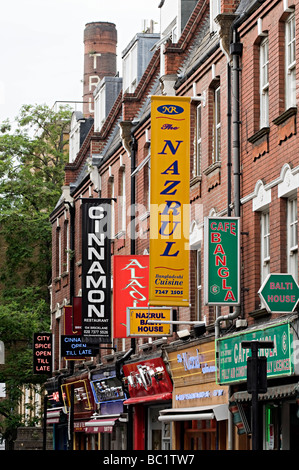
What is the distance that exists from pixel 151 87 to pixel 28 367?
18.5 meters

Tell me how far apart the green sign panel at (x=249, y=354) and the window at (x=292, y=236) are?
135cm

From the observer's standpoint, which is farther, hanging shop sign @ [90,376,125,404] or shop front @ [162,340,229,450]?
hanging shop sign @ [90,376,125,404]

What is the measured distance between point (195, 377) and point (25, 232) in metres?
26.5

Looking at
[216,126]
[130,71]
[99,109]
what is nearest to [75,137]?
[99,109]

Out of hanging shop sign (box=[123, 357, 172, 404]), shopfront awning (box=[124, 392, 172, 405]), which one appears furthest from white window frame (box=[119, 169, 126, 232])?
shopfront awning (box=[124, 392, 172, 405])

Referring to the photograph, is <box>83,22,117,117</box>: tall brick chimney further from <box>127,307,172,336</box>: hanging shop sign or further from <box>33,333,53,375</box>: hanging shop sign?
<box>127,307,172,336</box>: hanging shop sign

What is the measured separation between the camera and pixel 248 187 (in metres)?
21.5

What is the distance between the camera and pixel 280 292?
58.2ft

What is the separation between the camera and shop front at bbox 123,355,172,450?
89.8ft

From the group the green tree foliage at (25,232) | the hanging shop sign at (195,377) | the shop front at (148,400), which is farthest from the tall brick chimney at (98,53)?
the hanging shop sign at (195,377)

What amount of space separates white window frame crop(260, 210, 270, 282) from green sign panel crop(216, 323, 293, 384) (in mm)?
1391

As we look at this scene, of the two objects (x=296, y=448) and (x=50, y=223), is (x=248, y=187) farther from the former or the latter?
(x=50, y=223)

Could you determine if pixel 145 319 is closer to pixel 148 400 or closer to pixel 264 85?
pixel 148 400

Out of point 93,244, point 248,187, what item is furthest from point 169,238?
A: point 93,244
